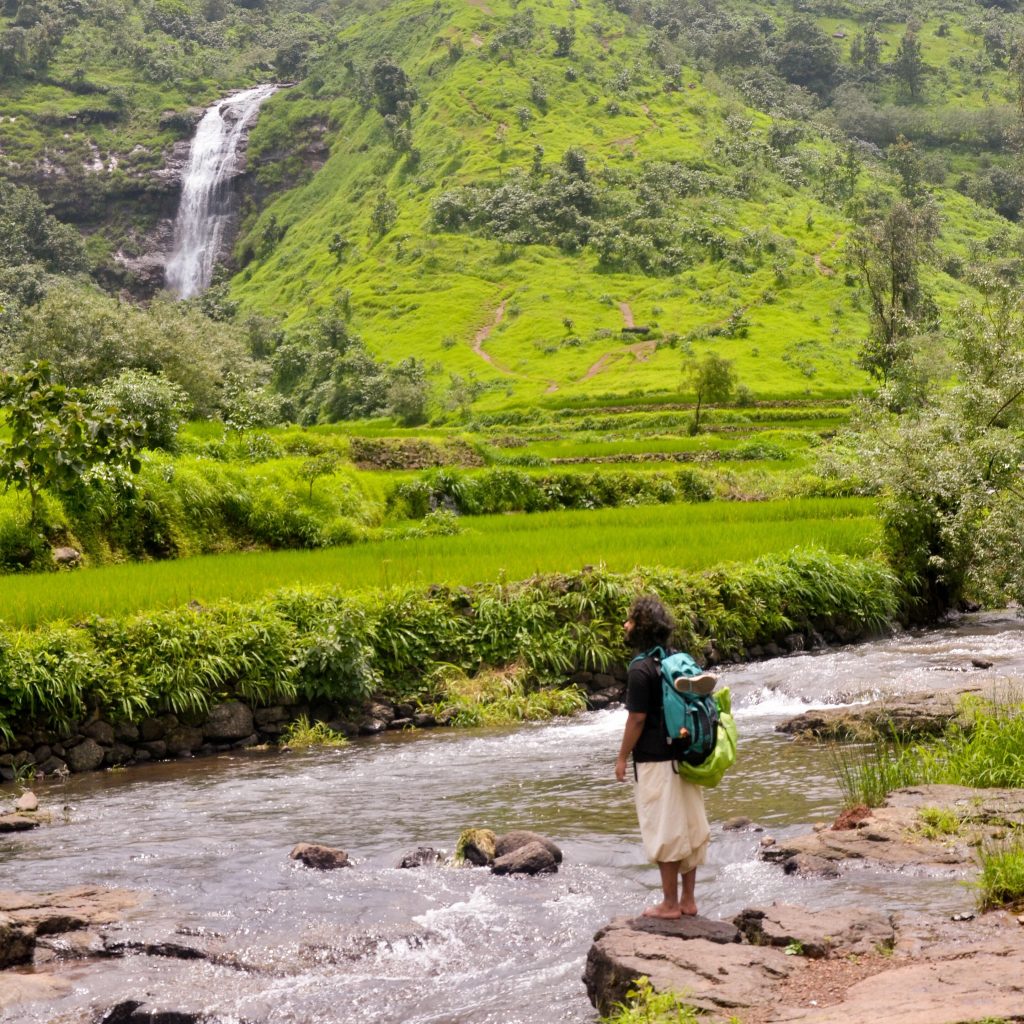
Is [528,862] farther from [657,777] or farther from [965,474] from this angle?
[965,474]

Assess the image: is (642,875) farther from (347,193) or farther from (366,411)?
(347,193)

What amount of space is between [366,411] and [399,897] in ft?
265

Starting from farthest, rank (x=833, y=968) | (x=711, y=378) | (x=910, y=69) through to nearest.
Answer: (x=910, y=69) → (x=711, y=378) → (x=833, y=968)

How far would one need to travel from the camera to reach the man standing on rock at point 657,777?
778 centimetres

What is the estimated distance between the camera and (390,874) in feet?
32.2

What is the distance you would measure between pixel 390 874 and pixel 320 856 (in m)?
0.67

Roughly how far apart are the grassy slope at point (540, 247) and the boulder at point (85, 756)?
6463cm

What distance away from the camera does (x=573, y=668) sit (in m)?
18.8

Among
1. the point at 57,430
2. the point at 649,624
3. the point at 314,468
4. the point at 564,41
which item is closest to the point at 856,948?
the point at 649,624

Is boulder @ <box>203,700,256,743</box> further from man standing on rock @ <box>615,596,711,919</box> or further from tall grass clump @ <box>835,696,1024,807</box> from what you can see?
man standing on rock @ <box>615,596,711,919</box>

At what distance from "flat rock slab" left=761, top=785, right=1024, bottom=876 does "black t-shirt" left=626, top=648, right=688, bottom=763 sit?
2.26m

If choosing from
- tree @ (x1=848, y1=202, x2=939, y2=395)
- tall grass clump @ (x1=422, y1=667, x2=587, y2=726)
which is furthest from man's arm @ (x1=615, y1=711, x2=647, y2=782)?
tree @ (x1=848, y1=202, x2=939, y2=395)

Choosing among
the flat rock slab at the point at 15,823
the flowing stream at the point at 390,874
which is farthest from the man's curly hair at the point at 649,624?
the flat rock slab at the point at 15,823

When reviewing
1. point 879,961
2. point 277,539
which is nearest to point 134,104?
point 277,539
